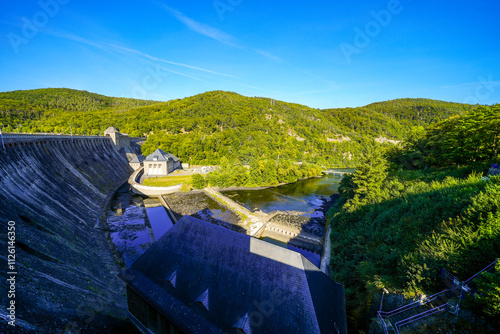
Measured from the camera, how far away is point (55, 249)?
14.8 meters

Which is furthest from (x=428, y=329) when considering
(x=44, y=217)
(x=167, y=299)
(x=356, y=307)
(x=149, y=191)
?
(x=149, y=191)

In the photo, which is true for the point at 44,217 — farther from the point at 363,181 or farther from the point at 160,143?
the point at 160,143

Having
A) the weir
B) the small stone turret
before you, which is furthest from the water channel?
the small stone turret

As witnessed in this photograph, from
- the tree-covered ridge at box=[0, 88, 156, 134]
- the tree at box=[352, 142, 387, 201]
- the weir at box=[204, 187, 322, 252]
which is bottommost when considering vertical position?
the weir at box=[204, 187, 322, 252]

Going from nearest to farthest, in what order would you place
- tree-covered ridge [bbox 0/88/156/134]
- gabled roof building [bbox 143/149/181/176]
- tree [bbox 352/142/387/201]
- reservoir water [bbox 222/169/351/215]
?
tree [bbox 352/142/387/201] < reservoir water [bbox 222/169/351/215] < gabled roof building [bbox 143/149/181/176] < tree-covered ridge [bbox 0/88/156/134]

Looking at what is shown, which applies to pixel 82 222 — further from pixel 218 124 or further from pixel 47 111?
pixel 47 111

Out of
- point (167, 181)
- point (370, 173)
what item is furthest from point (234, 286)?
point (167, 181)

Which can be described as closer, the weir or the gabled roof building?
the weir

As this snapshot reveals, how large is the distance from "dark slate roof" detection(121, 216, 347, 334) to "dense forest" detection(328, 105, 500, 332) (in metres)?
3.23

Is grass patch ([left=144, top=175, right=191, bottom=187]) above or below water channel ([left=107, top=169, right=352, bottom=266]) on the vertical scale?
above

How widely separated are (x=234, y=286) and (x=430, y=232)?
1135cm

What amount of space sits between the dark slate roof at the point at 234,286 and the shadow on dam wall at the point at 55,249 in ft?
10.3

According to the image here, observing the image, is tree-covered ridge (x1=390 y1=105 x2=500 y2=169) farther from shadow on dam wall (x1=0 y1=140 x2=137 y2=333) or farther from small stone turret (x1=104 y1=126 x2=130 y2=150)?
small stone turret (x1=104 y1=126 x2=130 y2=150)

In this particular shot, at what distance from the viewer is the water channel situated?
79.7ft
